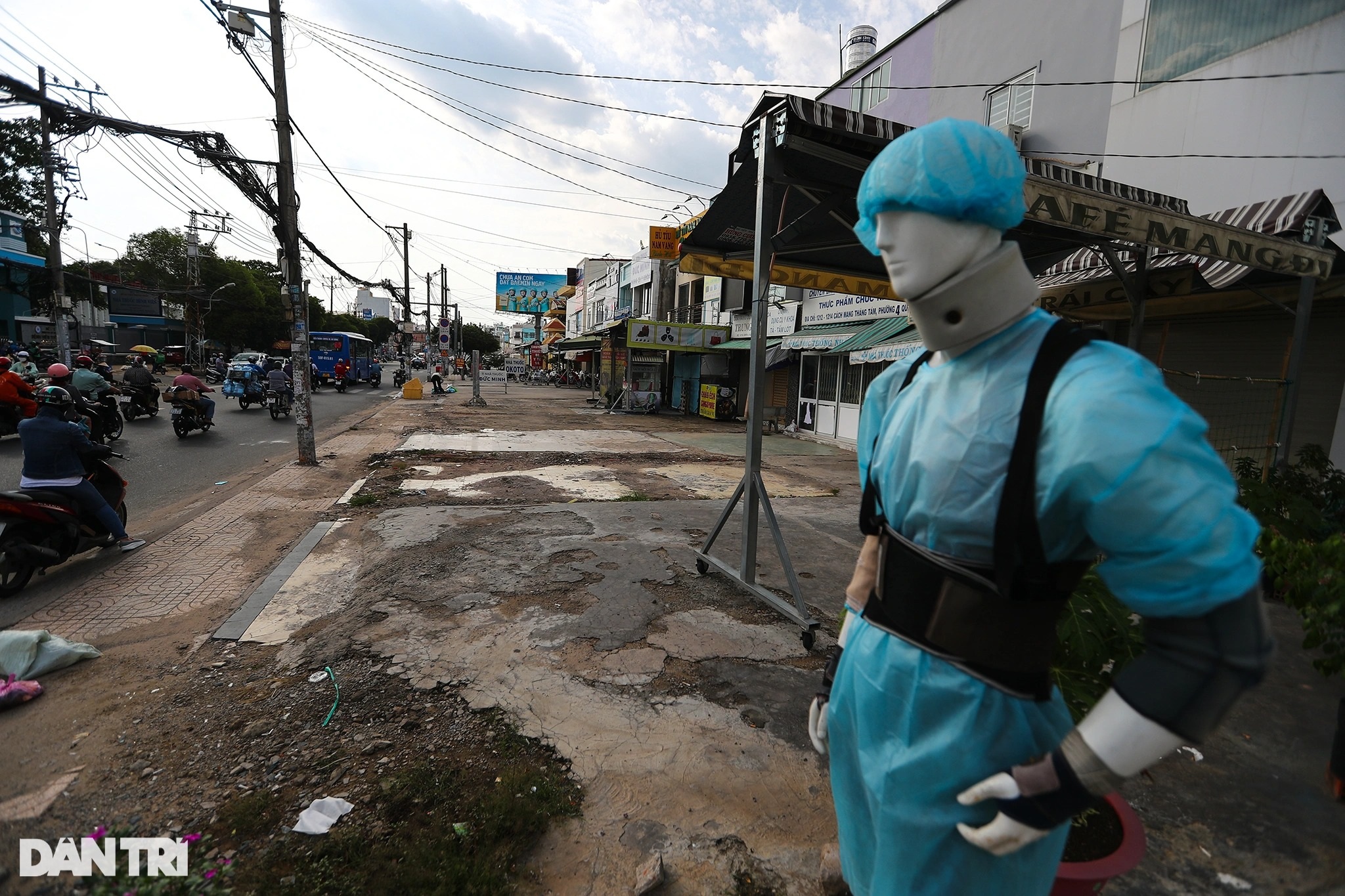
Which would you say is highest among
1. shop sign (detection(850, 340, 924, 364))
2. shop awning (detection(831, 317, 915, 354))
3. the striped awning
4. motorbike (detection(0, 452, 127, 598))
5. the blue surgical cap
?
the striped awning

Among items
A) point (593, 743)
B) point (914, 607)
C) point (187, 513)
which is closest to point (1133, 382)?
point (914, 607)

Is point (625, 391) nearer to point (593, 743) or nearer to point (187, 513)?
point (187, 513)

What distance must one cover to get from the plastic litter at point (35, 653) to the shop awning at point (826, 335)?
1141 centimetres

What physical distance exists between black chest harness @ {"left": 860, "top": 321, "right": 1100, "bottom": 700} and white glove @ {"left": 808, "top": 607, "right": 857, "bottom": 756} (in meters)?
0.20

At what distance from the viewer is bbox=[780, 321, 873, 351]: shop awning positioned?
1249 centimetres

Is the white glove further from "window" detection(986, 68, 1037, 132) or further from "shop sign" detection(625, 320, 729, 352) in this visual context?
"shop sign" detection(625, 320, 729, 352)

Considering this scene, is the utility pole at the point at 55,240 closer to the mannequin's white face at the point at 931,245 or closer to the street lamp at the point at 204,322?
the street lamp at the point at 204,322

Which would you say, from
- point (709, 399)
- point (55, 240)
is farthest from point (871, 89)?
point (55, 240)

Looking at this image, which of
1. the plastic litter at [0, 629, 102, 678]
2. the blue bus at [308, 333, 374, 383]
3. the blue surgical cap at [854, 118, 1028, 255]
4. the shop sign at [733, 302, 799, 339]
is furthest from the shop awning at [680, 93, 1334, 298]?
the blue bus at [308, 333, 374, 383]

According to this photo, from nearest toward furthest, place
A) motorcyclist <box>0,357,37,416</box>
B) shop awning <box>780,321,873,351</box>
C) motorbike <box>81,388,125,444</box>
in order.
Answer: motorcyclist <box>0,357,37,416</box> < motorbike <box>81,388,125,444</box> < shop awning <box>780,321,873,351</box>

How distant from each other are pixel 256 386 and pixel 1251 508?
18.7 m

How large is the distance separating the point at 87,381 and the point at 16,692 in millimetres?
9177

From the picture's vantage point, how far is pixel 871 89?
13945 mm

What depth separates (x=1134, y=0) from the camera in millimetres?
7707
